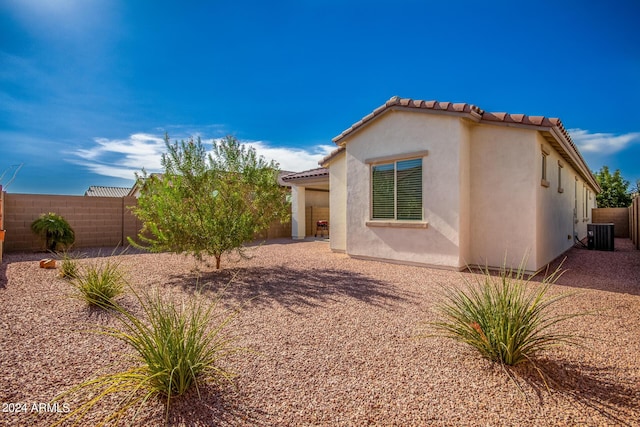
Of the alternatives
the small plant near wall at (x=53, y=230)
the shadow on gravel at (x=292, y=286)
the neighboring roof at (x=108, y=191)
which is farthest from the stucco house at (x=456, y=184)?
the neighboring roof at (x=108, y=191)

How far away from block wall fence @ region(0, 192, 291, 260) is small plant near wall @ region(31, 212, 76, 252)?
1.06 ft

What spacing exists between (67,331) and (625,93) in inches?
684

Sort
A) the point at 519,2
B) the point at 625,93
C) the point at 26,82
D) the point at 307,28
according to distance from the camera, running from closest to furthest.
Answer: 1. the point at 519,2
2. the point at 26,82
3. the point at 307,28
4. the point at 625,93

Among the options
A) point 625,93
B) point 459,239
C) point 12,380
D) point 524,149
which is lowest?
point 12,380

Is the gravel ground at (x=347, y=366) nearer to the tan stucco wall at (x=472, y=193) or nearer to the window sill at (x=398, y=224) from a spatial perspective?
the tan stucco wall at (x=472, y=193)

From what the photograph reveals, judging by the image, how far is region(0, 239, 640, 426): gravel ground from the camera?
2439 millimetres

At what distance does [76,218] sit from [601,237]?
20555 millimetres

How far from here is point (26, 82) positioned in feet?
26.5

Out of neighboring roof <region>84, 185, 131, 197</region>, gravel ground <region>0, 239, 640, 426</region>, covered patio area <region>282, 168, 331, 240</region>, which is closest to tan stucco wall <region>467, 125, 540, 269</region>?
gravel ground <region>0, 239, 640, 426</region>

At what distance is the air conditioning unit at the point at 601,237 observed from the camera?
12375 mm

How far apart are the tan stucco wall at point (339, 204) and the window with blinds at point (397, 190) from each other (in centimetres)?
204

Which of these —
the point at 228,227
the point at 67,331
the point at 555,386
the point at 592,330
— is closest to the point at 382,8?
the point at 228,227

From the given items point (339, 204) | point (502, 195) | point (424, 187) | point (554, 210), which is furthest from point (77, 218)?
point (554, 210)

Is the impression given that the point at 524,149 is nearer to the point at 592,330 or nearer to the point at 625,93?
the point at 592,330
